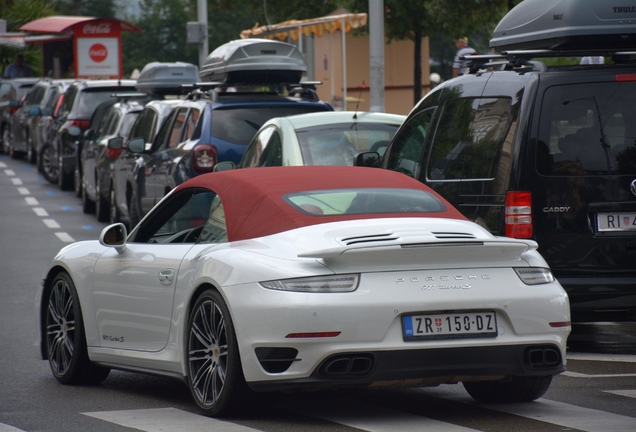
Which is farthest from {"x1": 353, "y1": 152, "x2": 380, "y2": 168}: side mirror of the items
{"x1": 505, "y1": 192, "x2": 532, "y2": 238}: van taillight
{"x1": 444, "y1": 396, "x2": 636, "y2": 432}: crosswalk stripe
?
{"x1": 444, "y1": 396, "x2": 636, "y2": 432}: crosswalk stripe

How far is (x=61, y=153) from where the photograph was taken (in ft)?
78.6

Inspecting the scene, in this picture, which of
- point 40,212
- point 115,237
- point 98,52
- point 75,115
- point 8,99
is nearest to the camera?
point 115,237

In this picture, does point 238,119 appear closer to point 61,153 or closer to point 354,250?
point 354,250

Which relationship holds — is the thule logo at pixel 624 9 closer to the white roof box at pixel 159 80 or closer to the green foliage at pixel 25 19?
the white roof box at pixel 159 80

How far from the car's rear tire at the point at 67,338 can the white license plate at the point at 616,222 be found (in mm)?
3236

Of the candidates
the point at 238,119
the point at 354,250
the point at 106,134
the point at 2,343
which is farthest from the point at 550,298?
the point at 106,134

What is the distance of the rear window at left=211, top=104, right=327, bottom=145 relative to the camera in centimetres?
1363

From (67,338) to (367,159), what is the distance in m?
3.22

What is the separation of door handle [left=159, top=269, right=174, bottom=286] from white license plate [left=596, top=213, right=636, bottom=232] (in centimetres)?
300

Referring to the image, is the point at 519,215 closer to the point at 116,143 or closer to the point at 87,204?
the point at 116,143

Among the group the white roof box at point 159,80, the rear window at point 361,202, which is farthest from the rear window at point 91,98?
the rear window at point 361,202

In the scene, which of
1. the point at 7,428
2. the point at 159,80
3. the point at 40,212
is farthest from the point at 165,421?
the point at 159,80

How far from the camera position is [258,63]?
16625 millimetres

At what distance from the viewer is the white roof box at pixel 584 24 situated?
9.01 meters
